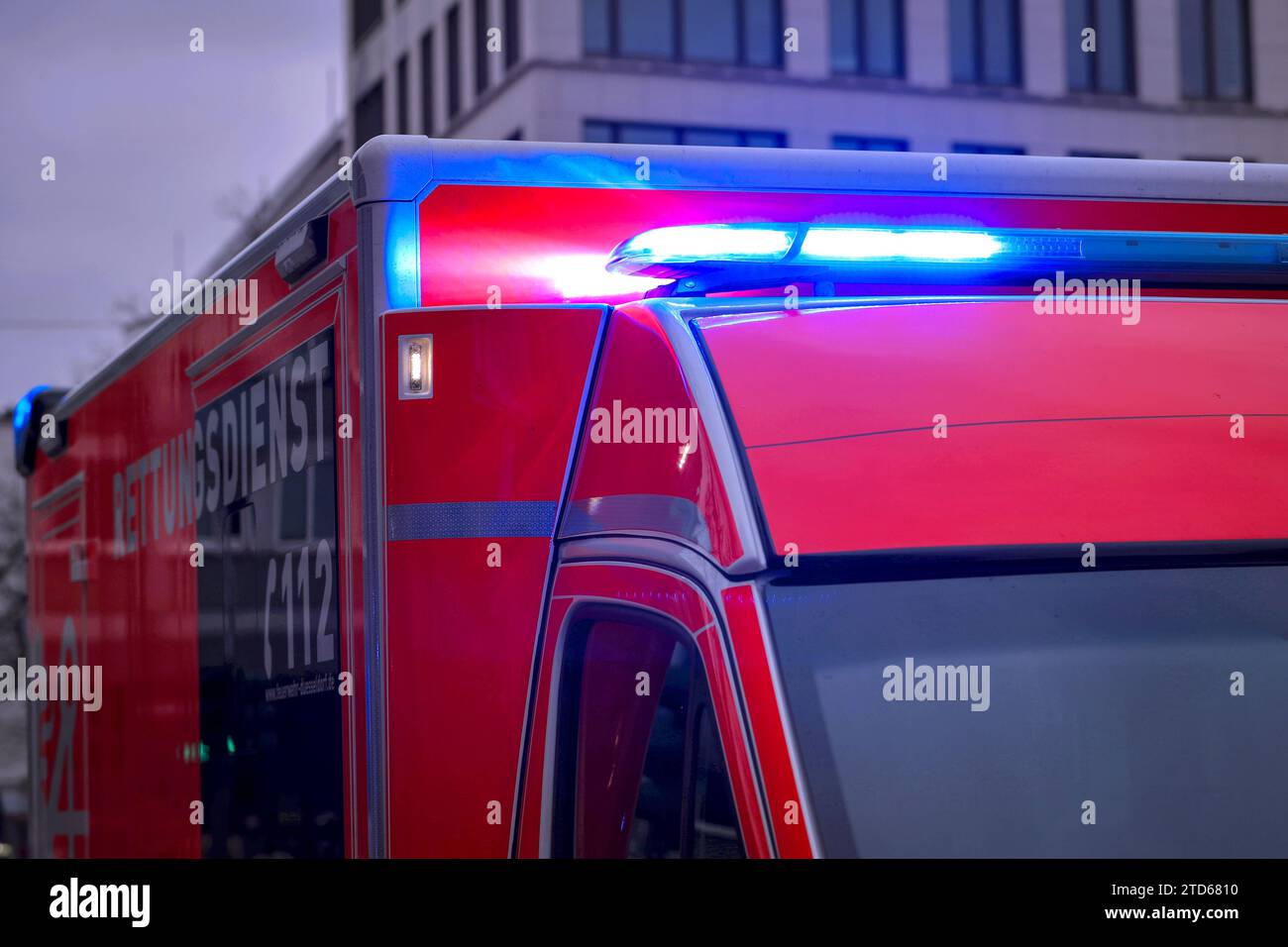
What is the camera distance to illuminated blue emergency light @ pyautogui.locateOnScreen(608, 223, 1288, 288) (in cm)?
405

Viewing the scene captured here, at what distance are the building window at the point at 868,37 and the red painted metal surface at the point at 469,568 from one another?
3761 cm

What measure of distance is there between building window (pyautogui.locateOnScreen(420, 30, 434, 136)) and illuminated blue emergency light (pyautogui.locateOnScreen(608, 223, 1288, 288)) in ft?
134

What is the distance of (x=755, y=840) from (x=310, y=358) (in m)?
1.86

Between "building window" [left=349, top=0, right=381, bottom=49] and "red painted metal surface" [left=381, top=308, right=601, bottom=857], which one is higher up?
"building window" [left=349, top=0, right=381, bottom=49]

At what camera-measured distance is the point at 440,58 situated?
4316 centimetres

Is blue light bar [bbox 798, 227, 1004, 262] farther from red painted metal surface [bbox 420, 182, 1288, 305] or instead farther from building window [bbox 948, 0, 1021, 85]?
building window [bbox 948, 0, 1021, 85]

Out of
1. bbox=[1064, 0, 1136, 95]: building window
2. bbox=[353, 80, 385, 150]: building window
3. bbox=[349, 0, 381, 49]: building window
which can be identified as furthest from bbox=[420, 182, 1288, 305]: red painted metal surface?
bbox=[349, 0, 381, 49]: building window

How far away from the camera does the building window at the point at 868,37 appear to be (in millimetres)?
40469

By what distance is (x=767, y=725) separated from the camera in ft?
10.4

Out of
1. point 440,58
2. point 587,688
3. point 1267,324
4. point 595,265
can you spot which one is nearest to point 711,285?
point 595,265

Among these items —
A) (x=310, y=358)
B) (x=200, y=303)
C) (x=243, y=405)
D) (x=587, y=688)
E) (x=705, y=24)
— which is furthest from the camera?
(x=705, y=24)

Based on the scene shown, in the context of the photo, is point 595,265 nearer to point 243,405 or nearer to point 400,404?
point 400,404

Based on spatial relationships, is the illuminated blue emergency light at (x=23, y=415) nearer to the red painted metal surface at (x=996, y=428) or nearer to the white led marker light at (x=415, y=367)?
the white led marker light at (x=415, y=367)
